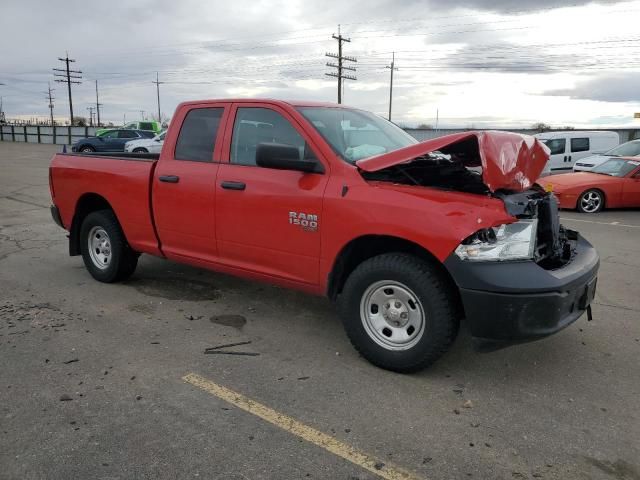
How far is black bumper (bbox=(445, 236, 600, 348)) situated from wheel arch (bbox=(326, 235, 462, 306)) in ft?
0.71

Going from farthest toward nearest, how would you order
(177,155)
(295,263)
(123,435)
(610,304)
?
(610,304), (177,155), (295,263), (123,435)

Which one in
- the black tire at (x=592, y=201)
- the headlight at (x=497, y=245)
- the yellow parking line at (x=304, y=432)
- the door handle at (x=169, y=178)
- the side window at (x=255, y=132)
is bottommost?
the yellow parking line at (x=304, y=432)

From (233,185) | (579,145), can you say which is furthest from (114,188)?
(579,145)

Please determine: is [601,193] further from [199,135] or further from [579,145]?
[199,135]

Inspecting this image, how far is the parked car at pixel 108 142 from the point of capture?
2686cm

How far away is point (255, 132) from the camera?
173 inches

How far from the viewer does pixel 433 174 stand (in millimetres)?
3803

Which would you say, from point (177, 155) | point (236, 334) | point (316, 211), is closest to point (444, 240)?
point (316, 211)

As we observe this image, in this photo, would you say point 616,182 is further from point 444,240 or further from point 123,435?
point 123,435

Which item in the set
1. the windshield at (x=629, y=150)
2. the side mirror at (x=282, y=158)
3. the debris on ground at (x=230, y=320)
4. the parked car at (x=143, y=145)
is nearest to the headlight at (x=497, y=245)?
the side mirror at (x=282, y=158)

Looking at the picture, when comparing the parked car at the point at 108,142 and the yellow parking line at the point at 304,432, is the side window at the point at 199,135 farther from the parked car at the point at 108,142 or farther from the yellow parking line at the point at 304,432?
the parked car at the point at 108,142

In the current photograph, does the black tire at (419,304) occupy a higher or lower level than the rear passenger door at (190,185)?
lower

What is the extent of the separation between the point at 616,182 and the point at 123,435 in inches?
475

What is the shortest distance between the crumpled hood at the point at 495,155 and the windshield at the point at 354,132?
359mm
